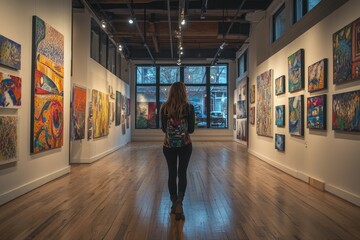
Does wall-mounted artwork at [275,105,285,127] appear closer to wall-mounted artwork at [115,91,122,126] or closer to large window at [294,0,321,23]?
large window at [294,0,321,23]

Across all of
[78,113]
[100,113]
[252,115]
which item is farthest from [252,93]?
[78,113]

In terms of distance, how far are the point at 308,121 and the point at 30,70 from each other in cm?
534

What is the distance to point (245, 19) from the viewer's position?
1133 centimetres

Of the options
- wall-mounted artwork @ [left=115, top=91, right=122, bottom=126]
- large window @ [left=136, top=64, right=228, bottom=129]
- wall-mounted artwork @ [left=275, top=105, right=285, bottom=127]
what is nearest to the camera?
wall-mounted artwork @ [left=275, top=105, right=285, bottom=127]

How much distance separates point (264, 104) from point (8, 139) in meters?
7.33

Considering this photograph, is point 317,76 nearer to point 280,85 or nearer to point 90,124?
point 280,85

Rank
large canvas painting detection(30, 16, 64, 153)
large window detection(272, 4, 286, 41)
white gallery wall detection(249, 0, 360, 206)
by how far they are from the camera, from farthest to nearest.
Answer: large window detection(272, 4, 286, 41)
large canvas painting detection(30, 16, 64, 153)
white gallery wall detection(249, 0, 360, 206)

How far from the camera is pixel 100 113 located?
1048cm

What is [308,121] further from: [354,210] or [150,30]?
[150,30]

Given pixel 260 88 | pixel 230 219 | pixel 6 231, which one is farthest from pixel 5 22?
pixel 260 88

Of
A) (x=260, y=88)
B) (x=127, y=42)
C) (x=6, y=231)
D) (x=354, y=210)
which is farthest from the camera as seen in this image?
(x=127, y=42)

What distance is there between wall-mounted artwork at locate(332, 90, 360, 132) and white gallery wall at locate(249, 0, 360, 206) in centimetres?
10

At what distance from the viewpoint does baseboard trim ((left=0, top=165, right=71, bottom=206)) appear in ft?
14.9

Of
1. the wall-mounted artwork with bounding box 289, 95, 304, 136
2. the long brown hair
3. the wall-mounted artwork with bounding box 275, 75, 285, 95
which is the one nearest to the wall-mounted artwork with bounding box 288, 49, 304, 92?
the wall-mounted artwork with bounding box 289, 95, 304, 136
